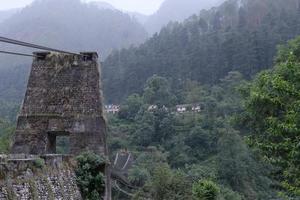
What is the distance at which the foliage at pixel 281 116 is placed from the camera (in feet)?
24.7

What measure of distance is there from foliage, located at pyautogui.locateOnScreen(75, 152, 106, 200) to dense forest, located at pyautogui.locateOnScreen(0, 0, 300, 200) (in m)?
3.08

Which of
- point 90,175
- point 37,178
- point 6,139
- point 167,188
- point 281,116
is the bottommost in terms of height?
point 167,188

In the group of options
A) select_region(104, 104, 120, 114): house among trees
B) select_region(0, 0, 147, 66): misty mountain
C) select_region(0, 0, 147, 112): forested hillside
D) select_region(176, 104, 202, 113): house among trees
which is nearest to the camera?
select_region(176, 104, 202, 113): house among trees

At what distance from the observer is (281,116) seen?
1053cm

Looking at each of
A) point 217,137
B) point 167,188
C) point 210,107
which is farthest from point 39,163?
point 210,107

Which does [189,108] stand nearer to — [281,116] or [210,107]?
[210,107]

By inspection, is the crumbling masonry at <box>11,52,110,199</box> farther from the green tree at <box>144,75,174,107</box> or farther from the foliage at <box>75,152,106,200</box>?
the green tree at <box>144,75,174,107</box>

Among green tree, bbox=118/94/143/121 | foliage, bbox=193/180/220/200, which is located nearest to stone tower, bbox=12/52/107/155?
foliage, bbox=193/180/220/200

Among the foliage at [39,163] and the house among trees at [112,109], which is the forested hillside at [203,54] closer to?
the house among trees at [112,109]

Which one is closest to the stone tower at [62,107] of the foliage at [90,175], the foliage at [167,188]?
the foliage at [90,175]

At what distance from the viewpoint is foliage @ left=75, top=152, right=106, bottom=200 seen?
23.7 feet

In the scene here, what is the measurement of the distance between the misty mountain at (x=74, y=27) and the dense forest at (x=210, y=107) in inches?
1206

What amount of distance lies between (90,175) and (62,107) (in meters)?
1.81

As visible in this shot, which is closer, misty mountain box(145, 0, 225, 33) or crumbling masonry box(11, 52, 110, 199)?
crumbling masonry box(11, 52, 110, 199)
